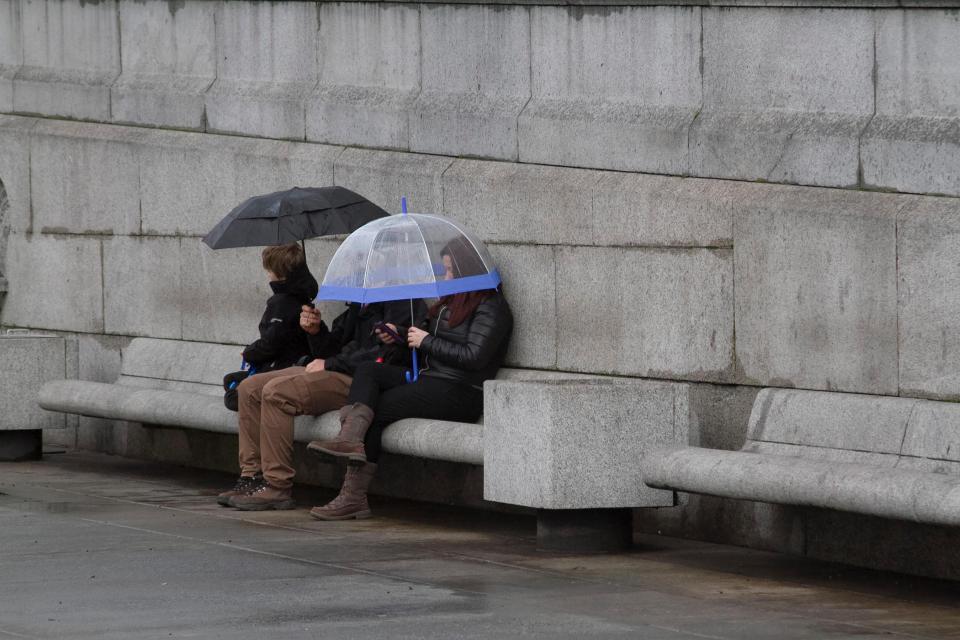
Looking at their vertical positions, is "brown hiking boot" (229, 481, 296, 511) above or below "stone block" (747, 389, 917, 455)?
below

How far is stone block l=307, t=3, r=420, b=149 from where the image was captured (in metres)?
11.1

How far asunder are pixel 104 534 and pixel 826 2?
13.2ft

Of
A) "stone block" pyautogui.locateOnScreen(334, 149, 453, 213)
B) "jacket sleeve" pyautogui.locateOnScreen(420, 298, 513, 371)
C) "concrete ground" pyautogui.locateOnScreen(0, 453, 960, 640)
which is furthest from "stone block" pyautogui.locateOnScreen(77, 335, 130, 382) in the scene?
"jacket sleeve" pyautogui.locateOnScreen(420, 298, 513, 371)

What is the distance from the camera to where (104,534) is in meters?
9.13

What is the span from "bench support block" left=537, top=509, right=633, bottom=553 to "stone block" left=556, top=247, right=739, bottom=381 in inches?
37.1

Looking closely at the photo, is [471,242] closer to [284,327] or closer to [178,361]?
[284,327]

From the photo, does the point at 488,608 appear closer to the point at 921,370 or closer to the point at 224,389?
the point at 921,370

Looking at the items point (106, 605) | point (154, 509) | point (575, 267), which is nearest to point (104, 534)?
point (154, 509)

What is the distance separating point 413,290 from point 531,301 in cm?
78

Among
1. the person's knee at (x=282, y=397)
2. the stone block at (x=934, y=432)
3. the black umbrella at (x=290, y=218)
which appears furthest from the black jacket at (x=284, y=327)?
the stone block at (x=934, y=432)

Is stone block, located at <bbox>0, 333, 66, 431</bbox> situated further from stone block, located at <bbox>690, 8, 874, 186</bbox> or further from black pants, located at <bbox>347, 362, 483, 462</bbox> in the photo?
stone block, located at <bbox>690, 8, 874, 186</bbox>

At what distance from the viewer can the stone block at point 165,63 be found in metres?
12.7

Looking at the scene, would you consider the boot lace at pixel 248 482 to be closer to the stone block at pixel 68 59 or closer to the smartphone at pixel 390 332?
the smartphone at pixel 390 332

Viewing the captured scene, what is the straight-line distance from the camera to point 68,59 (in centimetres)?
1377
